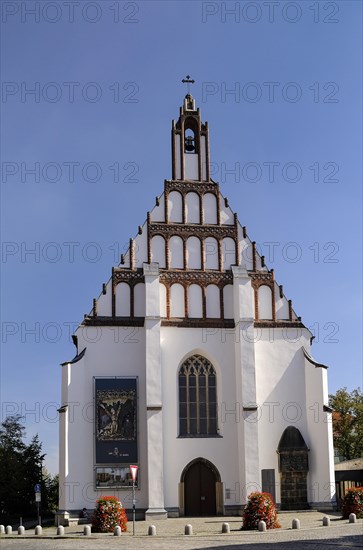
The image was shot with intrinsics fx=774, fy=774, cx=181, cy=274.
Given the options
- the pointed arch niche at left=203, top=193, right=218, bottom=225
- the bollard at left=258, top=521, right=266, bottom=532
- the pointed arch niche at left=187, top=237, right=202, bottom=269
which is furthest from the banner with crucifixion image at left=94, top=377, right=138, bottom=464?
the bollard at left=258, top=521, right=266, bottom=532

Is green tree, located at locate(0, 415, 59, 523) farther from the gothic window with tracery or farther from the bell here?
the bell

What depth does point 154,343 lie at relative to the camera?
39094 millimetres

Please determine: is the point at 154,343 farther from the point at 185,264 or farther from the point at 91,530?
the point at 91,530

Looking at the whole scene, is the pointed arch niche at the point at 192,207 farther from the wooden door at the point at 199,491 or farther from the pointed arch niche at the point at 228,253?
the wooden door at the point at 199,491

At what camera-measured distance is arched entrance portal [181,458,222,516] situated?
39219 mm

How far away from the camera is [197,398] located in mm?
40156

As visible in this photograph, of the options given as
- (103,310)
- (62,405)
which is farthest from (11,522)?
(103,310)

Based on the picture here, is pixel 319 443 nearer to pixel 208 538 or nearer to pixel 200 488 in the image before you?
pixel 200 488

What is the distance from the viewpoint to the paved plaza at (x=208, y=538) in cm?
2419

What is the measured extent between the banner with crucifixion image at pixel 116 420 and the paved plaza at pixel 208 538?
481 cm

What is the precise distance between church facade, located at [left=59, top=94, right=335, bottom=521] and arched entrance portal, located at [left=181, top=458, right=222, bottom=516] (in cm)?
6

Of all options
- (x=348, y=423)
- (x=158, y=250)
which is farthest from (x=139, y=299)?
(x=348, y=423)

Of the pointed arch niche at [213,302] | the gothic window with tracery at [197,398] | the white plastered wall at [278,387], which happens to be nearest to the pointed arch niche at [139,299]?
the pointed arch niche at [213,302]

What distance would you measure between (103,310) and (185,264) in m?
5.12
